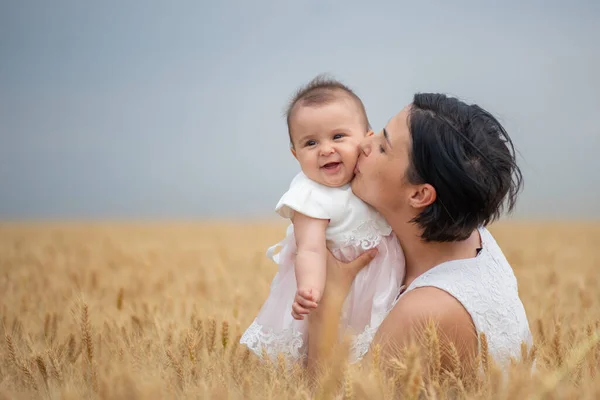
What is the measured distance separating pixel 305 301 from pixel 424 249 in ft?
1.90

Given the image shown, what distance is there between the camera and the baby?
2576 mm

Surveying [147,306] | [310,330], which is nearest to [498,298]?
[310,330]

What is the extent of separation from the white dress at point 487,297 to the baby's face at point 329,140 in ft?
1.87

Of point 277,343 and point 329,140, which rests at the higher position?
point 329,140

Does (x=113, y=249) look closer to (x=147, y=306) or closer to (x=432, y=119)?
(x=147, y=306)

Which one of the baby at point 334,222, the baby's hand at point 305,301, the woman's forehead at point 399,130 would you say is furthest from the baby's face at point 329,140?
the baby's hand at point 305,301

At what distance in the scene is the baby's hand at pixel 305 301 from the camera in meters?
2.33

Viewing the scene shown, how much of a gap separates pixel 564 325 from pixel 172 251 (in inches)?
220

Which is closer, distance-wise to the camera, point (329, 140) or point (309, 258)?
point (309, 258)

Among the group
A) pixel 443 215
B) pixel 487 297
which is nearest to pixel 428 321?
pixel 487 297

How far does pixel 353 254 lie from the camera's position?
2680 millimetres

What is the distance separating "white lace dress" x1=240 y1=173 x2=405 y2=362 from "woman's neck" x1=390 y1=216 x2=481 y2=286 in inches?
2.8

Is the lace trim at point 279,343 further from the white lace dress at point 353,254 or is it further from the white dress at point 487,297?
the white dress at point 487,297

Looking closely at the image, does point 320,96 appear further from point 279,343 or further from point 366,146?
point 279,343
